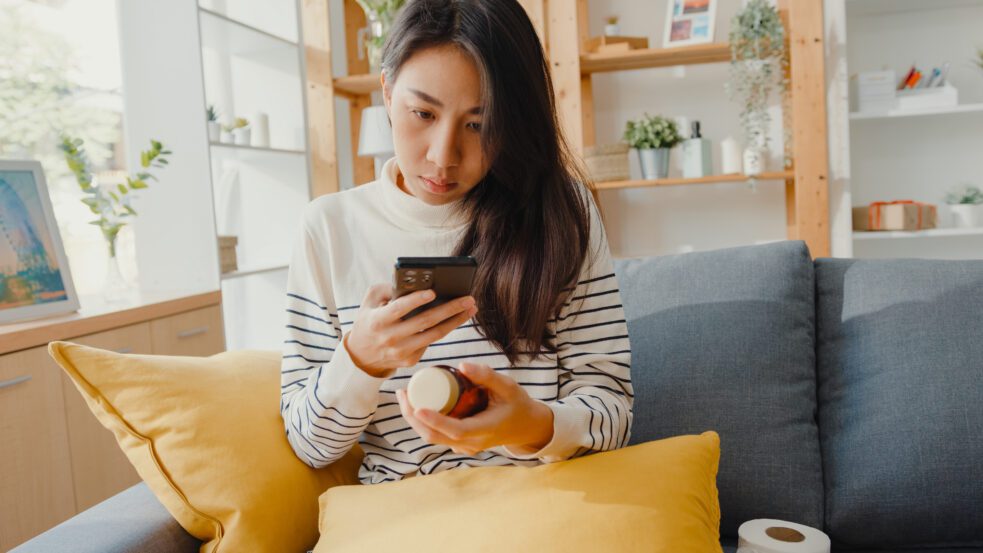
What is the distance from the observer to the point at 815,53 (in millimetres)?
3119

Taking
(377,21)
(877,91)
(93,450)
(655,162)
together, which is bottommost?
(93,450)

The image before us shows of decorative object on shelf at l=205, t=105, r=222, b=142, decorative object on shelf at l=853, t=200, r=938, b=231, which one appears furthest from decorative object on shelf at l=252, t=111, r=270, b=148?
decorative object on shelf at l=853, t=200, r=938, b=231

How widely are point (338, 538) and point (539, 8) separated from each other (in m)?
2.71

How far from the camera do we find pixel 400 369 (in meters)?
1.13

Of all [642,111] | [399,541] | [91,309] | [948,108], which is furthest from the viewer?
[642,111]

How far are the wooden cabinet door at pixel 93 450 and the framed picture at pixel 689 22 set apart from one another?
2.39 meters

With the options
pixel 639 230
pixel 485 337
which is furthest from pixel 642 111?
pixel 485 337

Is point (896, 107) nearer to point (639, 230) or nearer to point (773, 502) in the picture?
point (639, 230)

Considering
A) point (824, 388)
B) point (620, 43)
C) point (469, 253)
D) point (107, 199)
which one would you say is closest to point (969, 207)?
point (620, 43)

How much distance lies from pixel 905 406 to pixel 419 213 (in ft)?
2.64

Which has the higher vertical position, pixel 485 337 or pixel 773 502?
pixel 485 337

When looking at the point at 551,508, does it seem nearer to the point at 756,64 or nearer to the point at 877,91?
the point at 756,64

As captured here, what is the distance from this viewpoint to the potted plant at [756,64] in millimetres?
3088

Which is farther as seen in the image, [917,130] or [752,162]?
[917,130]
